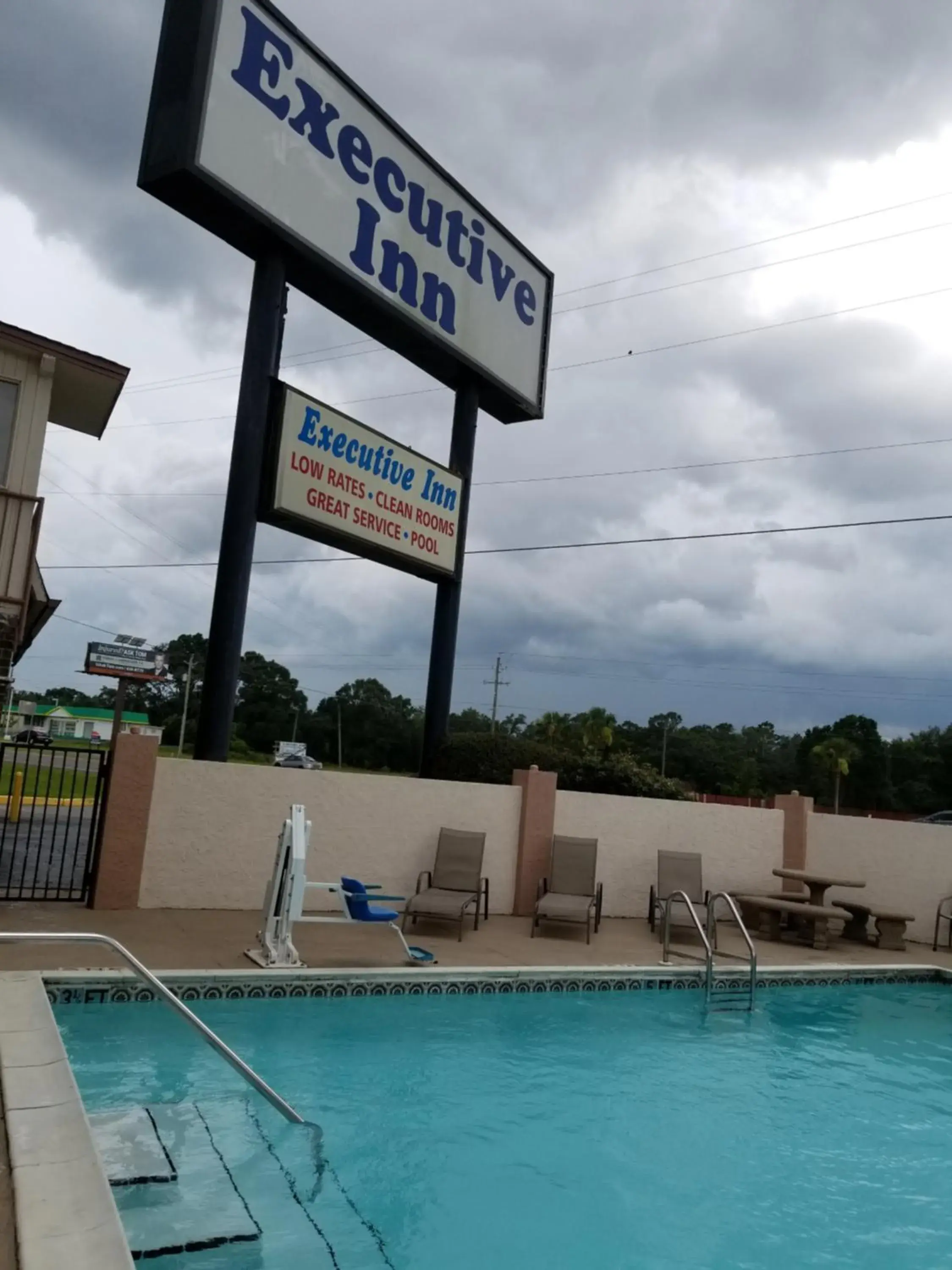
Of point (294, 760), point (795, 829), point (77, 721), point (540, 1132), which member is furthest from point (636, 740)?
point (540, 1132)

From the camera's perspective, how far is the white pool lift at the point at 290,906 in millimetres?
7312

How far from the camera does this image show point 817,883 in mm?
11469

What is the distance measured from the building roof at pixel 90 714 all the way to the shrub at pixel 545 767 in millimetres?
61809

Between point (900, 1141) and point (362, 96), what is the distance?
12.8 m

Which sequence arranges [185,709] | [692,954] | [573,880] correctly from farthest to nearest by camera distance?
[185,709], [573,880], [692,954]

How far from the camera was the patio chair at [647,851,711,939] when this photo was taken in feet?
36.8

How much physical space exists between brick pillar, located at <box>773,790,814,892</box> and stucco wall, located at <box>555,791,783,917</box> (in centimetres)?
10

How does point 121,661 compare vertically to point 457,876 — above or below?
above

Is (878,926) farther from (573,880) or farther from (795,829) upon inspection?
(573,880)

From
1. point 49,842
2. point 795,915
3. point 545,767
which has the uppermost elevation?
point 545,767

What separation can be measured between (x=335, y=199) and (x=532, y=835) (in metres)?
8.45

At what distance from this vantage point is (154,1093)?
5270mm

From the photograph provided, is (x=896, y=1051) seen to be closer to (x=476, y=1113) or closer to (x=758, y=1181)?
(x=758, y=1181)

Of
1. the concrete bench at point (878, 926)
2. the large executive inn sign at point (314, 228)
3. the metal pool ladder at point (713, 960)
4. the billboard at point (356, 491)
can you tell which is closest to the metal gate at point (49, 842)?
the large executive inn sign at point (314, 228)
